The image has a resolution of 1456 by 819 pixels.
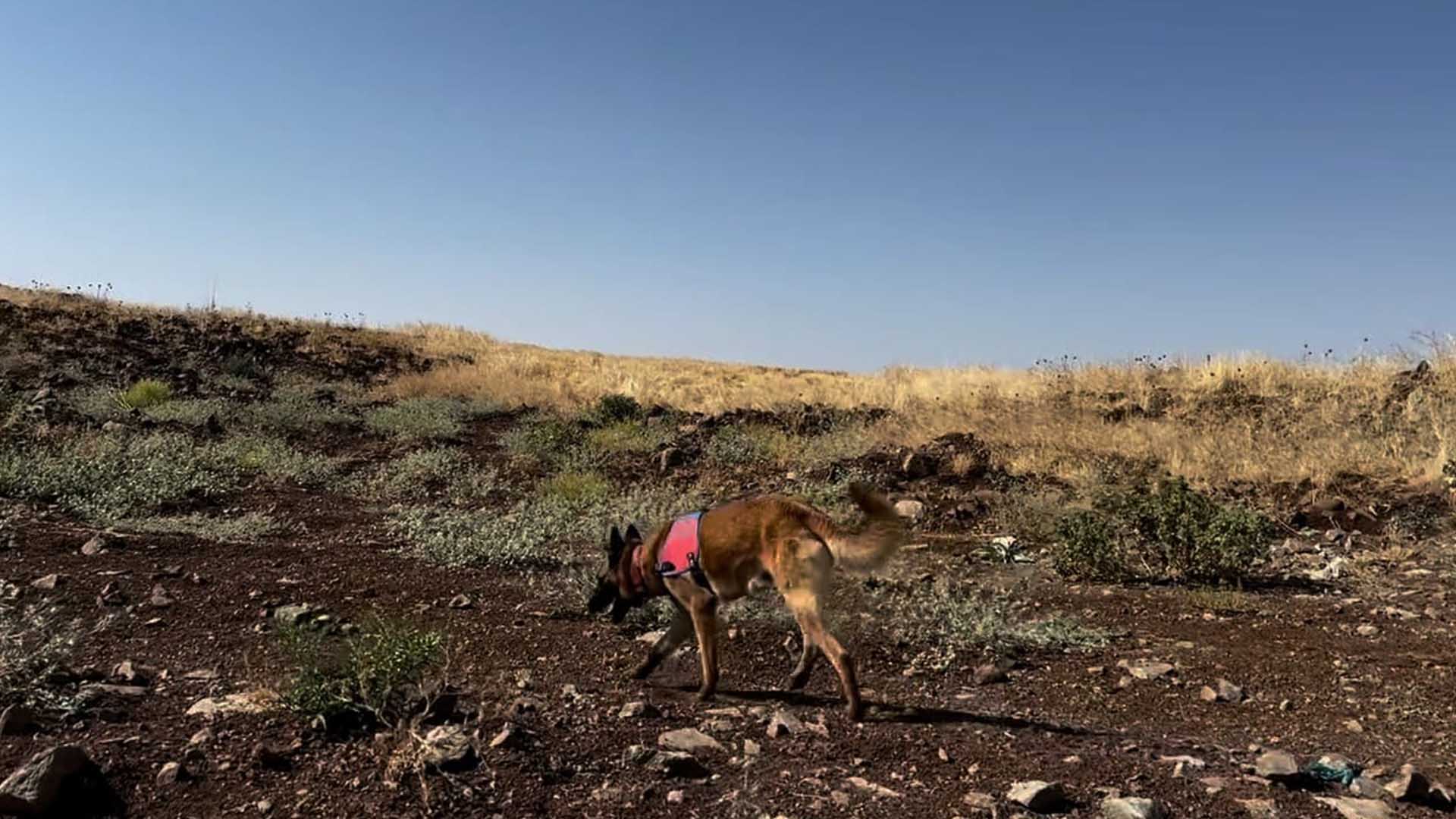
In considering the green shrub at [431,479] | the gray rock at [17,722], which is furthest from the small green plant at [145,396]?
the gray rock at [17,722]

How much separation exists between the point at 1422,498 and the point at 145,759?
9.92m

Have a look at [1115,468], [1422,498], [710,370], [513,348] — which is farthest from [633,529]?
[513,348]

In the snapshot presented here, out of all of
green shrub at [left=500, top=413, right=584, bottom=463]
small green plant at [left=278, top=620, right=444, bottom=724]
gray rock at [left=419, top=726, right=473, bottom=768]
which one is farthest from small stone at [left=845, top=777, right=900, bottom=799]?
green shrub at [left=500, top=413, right=584, bottom=463]

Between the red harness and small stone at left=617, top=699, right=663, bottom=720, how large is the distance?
70cm

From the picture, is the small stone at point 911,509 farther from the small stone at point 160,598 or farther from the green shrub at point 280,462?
the green shrub at point 280,462

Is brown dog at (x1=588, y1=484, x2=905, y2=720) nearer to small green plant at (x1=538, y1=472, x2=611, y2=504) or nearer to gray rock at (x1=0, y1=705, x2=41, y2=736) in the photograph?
gray rock at (x1=0, y1=705, x2=41, y2=736)

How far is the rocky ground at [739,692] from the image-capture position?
2.98m

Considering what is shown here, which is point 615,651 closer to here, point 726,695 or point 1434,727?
point 726,695

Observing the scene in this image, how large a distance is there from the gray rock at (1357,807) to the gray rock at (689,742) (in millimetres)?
2054

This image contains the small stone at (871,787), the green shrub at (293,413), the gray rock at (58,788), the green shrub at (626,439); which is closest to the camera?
the gray rock at (58,788)

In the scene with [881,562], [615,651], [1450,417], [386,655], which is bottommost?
[615,651]

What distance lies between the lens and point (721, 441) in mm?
12852

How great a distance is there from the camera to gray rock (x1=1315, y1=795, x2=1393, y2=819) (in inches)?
120

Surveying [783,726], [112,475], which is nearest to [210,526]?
[112,475]
